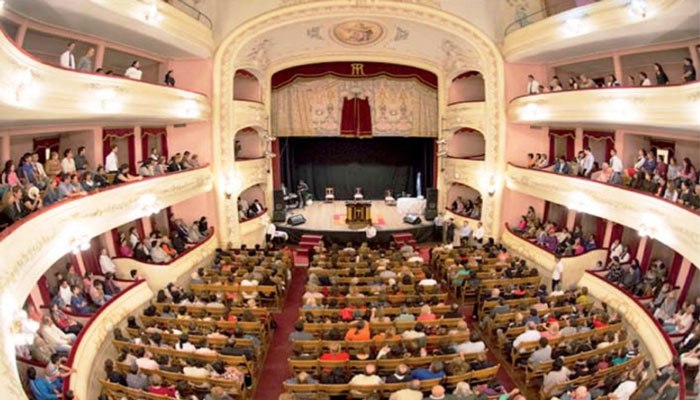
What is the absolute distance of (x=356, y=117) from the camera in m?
21.9

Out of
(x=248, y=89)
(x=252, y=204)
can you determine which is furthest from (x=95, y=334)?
(x=248, y=89)

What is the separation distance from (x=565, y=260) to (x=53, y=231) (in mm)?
12422

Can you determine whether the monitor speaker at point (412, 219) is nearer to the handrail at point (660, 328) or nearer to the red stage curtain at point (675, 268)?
the handrail at point (660, 328)

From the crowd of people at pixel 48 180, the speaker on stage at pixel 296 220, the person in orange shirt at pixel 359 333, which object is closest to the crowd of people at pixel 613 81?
the person in orange shirt at pixel 359 333

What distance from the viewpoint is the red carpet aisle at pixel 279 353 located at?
30.9 ft

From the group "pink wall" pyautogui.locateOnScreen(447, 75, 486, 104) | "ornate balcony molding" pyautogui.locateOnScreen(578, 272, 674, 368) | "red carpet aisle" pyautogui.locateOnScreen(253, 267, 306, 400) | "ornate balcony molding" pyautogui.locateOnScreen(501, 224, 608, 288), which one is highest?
"pink wall" pyautogui.locateOnScreen(447, 75, 486, 104)

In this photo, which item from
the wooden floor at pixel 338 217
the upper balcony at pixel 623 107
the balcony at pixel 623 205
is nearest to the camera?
the upper balcony at pixel 623 107

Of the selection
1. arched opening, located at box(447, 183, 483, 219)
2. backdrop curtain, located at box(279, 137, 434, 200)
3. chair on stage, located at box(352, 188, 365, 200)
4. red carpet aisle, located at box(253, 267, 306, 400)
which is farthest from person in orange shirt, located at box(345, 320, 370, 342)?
backdrop curtain, located at box(279, 137, 434, 200)

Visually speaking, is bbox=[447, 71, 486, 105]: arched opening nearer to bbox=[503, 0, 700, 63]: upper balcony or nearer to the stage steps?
bbox=[503, 0, 700, 63]: upper balcony

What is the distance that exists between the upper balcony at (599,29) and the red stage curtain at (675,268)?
213 inches

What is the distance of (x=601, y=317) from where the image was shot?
10.4 meters

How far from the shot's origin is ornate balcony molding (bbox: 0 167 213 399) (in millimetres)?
6609

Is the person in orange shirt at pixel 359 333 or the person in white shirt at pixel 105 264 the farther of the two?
the person in white shirt at pixel 105 264

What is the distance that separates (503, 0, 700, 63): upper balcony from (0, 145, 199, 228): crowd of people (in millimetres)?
11995
